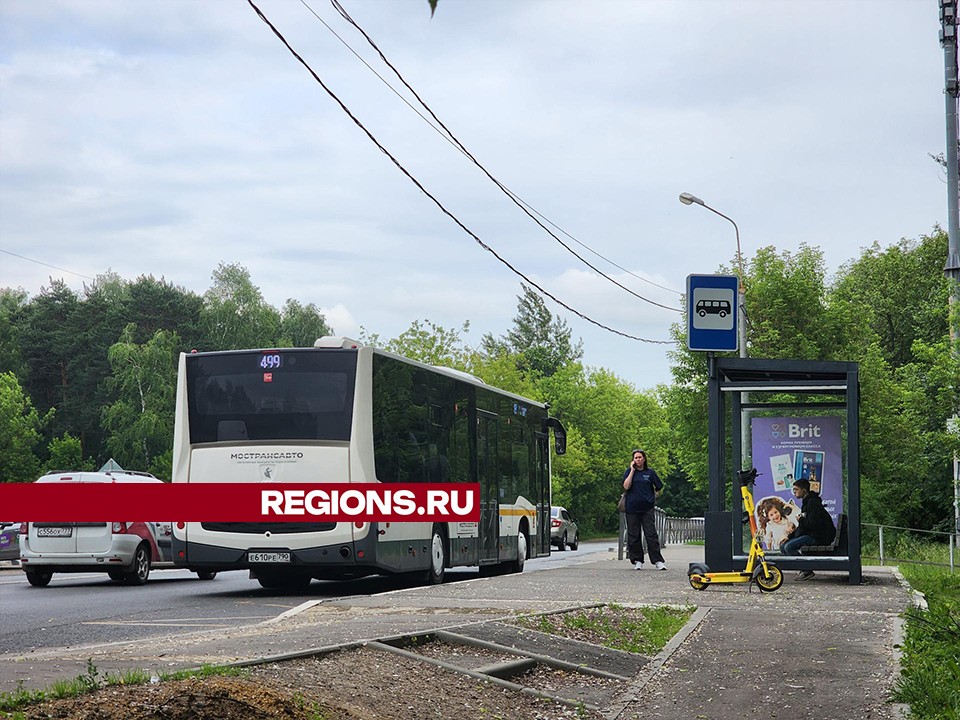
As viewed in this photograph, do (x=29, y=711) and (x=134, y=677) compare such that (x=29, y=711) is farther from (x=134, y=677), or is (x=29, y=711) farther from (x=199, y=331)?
(x=199, y=331)

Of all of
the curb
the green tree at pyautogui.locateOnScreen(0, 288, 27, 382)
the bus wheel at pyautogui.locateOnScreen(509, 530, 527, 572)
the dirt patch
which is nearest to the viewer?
the dirt patch

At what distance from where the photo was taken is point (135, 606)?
16.3m

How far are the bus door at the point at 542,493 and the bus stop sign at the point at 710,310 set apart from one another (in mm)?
8134

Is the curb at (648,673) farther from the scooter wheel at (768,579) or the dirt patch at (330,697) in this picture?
the scooter wheel at (768,579)

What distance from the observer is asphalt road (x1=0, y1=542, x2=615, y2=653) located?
1257 centimetres

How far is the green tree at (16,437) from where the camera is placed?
66.9 m

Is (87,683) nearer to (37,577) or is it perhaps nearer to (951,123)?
(37,577)

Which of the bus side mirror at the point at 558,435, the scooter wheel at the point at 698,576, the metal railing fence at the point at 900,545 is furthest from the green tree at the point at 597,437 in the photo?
the scooter wheel at the point at 698,576

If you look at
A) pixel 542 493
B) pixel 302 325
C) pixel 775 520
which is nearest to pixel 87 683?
pixel 775 520

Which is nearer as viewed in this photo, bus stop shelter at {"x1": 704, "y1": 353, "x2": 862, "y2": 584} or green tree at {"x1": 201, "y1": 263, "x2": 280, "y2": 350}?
bus stop shelter at {"x1": 704, "y1": 353, "x2": 862, "y2": 584}

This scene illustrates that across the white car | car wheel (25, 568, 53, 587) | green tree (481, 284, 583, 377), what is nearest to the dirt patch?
the white car

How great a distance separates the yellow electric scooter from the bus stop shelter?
1265 millimetres

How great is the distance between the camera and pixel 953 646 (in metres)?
8.80

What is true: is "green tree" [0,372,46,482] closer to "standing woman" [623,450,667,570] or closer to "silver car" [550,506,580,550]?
"silver car" [550,506,580,550]
